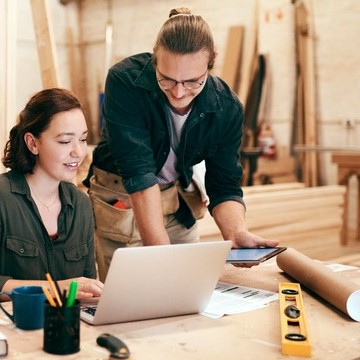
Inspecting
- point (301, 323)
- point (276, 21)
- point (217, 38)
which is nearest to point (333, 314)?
point (301, 323)

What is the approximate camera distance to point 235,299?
181 centimetres

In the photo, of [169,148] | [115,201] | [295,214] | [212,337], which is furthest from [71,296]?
[295,214]

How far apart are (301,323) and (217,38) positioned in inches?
266

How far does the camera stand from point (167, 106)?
7.34ft

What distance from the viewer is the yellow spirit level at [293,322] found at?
135cm

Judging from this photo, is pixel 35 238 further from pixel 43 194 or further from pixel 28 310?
pixel 28 310

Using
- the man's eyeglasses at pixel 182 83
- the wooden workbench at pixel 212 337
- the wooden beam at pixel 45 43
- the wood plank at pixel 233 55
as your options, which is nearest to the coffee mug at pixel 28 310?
the wooden workbench at pixel 212 337

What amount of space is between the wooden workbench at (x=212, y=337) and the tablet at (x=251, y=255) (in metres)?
0.16

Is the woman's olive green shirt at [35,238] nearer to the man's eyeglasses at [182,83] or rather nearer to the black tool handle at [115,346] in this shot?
the man's eyeglasses at [182,83]

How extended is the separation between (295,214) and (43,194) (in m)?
3.17

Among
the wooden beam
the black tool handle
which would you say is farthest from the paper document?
the wooden beam

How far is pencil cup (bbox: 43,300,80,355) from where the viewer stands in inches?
51.8

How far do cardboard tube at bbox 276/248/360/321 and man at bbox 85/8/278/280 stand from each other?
95 millimetres

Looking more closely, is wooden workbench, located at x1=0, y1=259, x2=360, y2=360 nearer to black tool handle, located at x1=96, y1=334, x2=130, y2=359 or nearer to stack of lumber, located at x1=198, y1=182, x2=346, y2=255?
black tool handle, located at x1=96, y1=334, x2=130, y2=359
